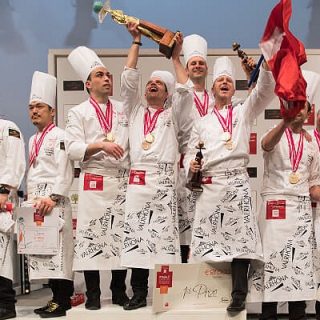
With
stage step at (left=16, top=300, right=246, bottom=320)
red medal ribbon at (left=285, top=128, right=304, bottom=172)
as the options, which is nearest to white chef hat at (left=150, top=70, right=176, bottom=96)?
red medal ribbon at (left=285, top=128, right=304, bottom=172)

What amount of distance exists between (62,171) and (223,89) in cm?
90

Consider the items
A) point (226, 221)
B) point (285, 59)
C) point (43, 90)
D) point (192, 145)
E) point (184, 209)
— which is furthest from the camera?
point (43, 90)

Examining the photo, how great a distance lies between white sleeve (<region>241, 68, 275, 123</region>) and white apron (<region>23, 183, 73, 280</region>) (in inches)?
40.6

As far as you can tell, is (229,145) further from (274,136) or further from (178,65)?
(178,65)

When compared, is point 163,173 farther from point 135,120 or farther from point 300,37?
point 300,37

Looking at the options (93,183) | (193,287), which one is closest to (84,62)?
(93,183)

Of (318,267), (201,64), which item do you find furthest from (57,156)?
(318,267)

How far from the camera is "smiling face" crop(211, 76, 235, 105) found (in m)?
2.93

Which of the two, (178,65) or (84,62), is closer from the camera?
(178,65)

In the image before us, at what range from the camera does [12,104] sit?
4664 millimetres

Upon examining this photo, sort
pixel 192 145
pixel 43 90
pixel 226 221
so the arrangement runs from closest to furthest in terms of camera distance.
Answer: pixel 226 221 → pixel 192 145 → pixel 43 90

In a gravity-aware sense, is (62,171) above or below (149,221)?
above

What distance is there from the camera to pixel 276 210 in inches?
113

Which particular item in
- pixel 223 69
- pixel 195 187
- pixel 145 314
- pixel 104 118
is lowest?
pixel 145 314
